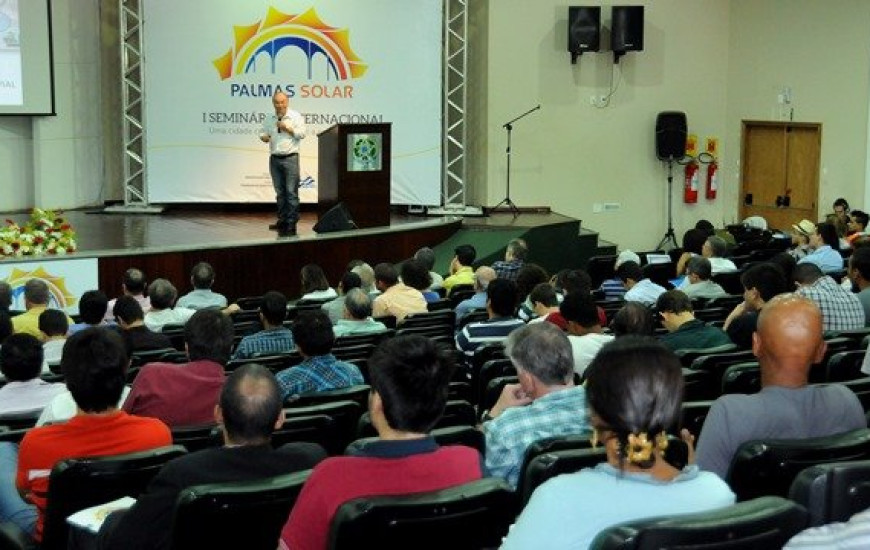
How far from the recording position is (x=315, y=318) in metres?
5.83

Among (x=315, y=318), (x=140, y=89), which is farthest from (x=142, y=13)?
(x=315, y=318)

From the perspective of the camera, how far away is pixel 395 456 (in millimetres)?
3252

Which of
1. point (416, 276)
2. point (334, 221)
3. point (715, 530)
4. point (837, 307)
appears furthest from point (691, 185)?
point (715, 530)

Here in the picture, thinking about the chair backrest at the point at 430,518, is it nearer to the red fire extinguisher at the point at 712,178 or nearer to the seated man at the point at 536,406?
the seated man at the point at 536,406

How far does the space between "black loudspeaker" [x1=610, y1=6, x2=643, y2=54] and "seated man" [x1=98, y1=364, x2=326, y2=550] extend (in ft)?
43.2

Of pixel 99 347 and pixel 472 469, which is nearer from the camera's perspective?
pixel 472 469

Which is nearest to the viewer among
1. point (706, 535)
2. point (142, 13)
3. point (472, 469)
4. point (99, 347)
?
point (706, 535)

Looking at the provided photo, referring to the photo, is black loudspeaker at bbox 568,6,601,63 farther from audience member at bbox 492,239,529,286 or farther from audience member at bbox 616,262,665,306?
audience member at bbox 492,239,529,286

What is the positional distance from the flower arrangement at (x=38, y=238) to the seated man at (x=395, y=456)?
8222mm

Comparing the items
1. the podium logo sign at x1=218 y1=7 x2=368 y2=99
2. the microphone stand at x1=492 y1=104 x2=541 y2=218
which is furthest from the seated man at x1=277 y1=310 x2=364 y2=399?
the microphone stand at x1=492 y1=104 x2=541 y2=218

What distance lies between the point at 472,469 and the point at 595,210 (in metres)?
14.0

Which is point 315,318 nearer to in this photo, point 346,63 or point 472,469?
point 472,469

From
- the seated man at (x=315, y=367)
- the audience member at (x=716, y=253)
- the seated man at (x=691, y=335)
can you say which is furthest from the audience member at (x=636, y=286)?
the seated man at (x=315, y=367)

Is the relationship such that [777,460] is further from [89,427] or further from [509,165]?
[509,165]
